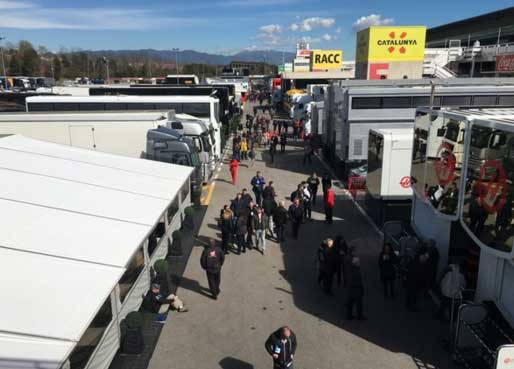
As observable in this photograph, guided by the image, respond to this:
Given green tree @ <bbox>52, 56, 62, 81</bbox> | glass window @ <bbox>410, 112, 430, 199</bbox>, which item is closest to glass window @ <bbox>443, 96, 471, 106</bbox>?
glass window @ <bbox>410, 112, 430, 199</bbox>

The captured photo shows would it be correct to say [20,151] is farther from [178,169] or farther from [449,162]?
[449,162]

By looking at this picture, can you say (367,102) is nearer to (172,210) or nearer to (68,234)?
(172,210)

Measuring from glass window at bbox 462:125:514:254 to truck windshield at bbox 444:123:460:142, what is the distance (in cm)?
57

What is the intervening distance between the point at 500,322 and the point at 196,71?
15305 centimetres

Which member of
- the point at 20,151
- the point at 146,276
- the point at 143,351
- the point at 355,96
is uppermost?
the point at 355,96

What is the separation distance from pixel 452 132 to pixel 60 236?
24.1ft

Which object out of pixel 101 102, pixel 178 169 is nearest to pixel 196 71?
pixel 101 102

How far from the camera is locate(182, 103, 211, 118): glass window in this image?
83.0 ft

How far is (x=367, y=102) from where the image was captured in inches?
794

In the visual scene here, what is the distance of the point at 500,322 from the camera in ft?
24.8

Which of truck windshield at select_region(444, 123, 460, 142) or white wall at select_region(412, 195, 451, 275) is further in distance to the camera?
white wall at select_region(412, 195, 451, 275)

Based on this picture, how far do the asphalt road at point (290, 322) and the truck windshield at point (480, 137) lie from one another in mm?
3789

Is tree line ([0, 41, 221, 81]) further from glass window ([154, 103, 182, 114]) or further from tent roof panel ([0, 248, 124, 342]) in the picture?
→ tent roof panel ([0, 248, 124, 342])

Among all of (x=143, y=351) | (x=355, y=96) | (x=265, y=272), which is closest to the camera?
(x=143, y=351)
